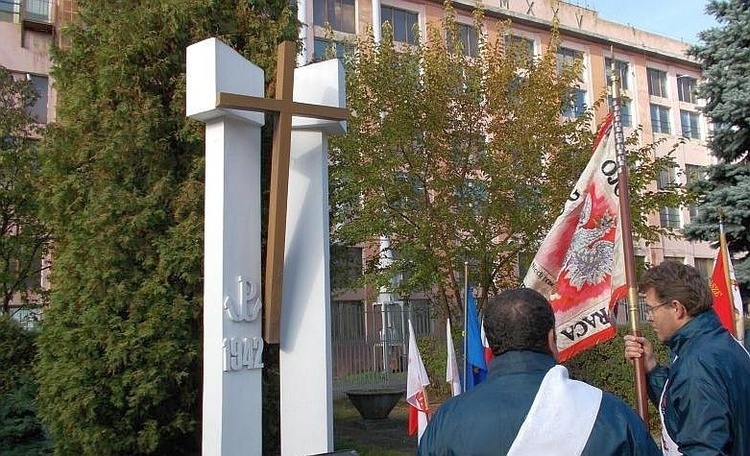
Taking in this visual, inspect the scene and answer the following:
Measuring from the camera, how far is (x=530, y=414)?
210cm

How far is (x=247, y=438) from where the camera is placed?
19.3ft

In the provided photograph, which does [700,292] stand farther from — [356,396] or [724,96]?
[724,96]

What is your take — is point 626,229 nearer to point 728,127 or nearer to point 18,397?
point 18,397

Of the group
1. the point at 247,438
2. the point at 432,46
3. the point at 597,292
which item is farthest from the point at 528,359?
the point at 432,46

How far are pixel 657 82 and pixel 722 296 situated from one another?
38556mm

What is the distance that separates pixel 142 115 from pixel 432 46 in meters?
7.66

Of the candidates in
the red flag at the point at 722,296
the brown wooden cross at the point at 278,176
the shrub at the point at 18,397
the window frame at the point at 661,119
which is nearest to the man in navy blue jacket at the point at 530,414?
the brown wooden cross at the point at 278,176

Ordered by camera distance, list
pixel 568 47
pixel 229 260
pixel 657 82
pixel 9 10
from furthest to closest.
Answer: pixel 657 82 → pixel 568 47 → pixel 9 10 → pixel 229 260

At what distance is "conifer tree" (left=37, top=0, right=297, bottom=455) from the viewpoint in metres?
7.62

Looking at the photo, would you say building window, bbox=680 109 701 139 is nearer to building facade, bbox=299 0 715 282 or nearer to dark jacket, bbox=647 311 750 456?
building facade, bbox=299 0 715 282

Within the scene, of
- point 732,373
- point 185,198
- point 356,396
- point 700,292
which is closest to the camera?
point 732,373

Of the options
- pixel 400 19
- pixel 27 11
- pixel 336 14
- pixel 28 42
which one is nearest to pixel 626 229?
pixel 28 42

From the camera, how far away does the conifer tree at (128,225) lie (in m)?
7.62

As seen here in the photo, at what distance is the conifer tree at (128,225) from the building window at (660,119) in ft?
126
